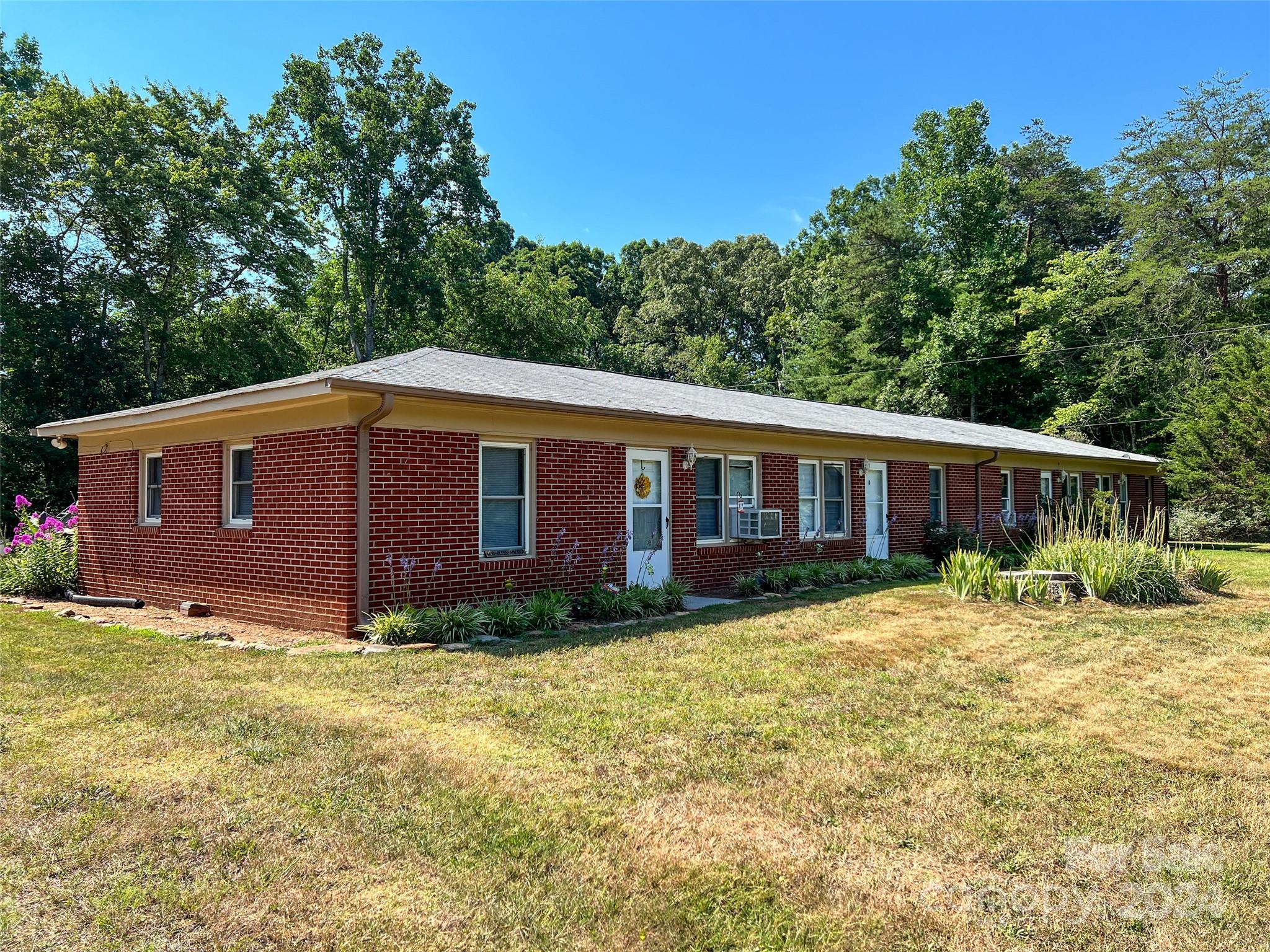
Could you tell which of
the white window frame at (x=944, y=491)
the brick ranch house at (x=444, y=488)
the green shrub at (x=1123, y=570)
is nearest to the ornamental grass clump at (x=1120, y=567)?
the green shrub at (x=1123, y=570)

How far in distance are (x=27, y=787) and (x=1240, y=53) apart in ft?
116

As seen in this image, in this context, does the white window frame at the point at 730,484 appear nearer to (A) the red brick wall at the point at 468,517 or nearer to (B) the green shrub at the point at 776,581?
(B) the green shrub at the point at 776,581

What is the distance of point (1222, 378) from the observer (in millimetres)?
22984

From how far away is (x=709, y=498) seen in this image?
1154cm

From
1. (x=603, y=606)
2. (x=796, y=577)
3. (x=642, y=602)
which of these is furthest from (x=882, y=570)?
(x=603, y=606)

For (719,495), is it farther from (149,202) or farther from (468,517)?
(149,202)

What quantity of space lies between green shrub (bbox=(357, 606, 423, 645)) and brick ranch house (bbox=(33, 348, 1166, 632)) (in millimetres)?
371

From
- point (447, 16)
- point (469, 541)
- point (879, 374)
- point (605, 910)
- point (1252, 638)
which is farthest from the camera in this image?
point (879, 374)

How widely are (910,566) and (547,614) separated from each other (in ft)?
27.3

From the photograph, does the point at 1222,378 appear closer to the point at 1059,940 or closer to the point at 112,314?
the point at 1059,940

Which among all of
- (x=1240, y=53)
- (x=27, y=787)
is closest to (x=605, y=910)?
(x=27, y=787)

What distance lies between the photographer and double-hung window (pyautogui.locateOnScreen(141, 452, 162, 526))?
1061 centimetres

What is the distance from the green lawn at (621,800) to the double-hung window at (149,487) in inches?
173

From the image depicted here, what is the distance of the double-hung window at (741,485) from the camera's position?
1178cm
